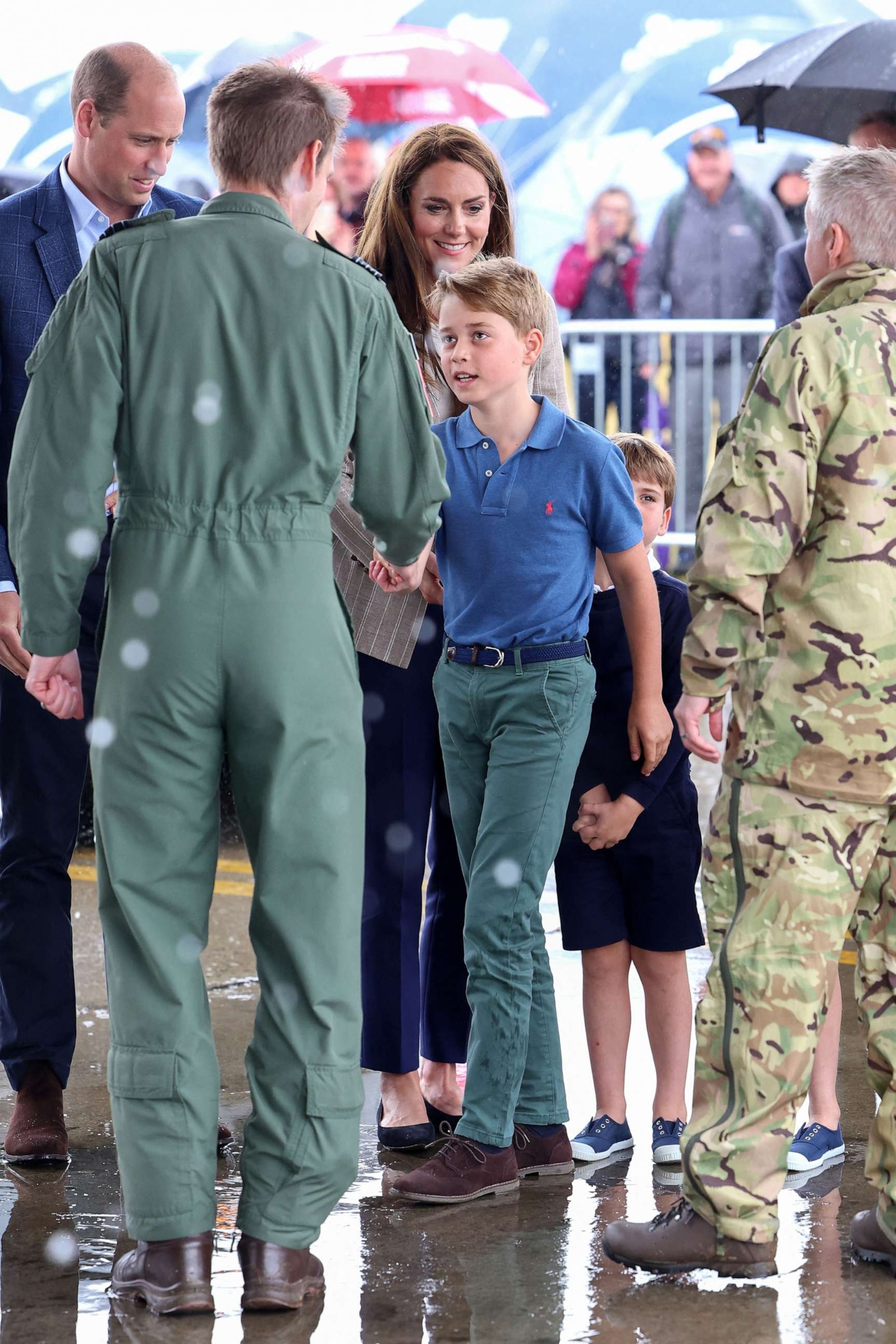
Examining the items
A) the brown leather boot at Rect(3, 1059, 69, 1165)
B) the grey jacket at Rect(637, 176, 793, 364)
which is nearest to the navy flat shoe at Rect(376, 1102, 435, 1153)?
the brown leather boot at Rect(3, 1059, 69, 1165)

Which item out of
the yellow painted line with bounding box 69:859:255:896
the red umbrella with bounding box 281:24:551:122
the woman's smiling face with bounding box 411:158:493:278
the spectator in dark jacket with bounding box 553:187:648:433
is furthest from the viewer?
the red umbrella with bounding box 281:24:551:122

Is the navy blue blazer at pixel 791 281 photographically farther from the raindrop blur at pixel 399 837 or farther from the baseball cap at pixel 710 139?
the baseball cap at pixel 710 139

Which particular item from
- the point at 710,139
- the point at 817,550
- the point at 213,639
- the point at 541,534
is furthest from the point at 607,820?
the point at 710,139

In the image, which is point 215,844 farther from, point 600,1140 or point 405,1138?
point 600,1140

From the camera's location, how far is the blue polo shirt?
10.8ft

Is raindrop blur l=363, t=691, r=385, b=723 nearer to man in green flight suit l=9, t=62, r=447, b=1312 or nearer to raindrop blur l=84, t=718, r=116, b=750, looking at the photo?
man in green flight suit l=9, t=62, r=447, b=1312

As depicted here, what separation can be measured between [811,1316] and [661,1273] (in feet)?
0.90

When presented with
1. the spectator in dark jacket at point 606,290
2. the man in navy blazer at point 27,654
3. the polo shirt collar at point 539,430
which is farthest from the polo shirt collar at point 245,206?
the spectator in dark jacket at point 606,290

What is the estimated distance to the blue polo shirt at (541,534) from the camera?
10.8 ft

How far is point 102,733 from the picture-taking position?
108 inches

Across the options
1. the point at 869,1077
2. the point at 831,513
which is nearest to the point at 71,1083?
the point at 869,1077

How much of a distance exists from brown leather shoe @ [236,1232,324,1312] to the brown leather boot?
33.1 inches

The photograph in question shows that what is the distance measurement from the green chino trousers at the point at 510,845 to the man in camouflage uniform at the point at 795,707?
430mm

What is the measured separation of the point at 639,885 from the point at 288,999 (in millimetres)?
1057
